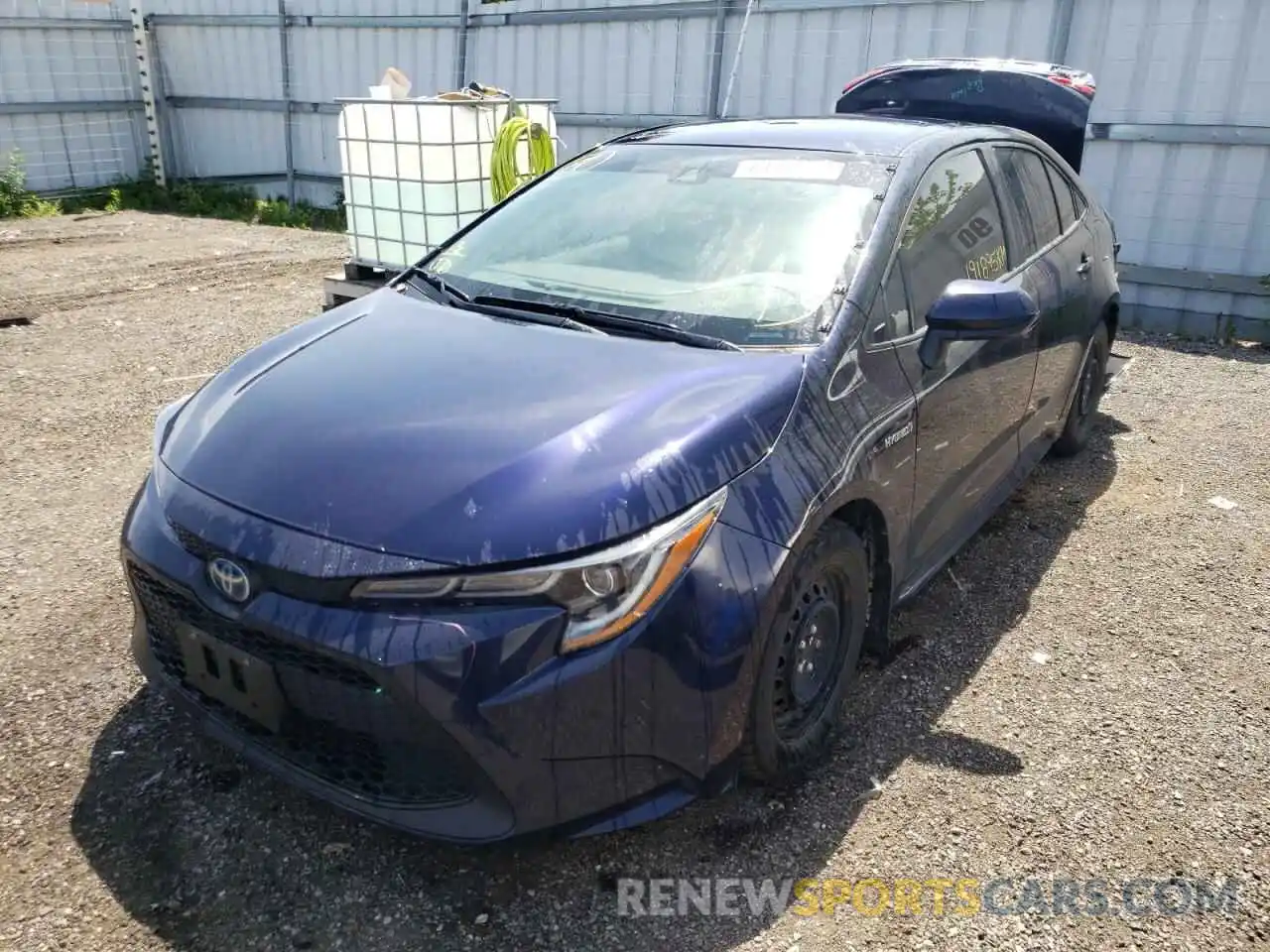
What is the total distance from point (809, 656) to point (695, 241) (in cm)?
126

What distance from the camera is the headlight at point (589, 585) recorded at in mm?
1883

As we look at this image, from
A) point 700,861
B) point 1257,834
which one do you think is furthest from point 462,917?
point 1257,834

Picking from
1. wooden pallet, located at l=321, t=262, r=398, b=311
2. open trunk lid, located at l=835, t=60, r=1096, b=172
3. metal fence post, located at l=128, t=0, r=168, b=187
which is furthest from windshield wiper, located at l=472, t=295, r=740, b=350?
metal fence post, located at l=128, t=0, r=168, b=187

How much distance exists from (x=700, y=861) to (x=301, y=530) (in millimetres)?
1177

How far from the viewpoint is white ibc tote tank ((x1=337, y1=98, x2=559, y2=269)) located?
5.98 meters

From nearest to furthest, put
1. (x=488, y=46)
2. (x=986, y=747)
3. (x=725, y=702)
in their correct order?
(x=725, y=702), (x=986, y=747), (x=488, y=46)

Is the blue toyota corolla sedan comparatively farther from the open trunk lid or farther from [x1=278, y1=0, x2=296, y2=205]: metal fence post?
[x1=278, y1=0, x2=296, y2=205]: metal fence post

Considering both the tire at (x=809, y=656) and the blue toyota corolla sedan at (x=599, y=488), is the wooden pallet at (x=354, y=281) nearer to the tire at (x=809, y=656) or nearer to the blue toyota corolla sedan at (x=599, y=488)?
the blue toyota corolla sedan at (x=599, y=488)

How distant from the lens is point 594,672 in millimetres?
1899

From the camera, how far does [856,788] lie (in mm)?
2529

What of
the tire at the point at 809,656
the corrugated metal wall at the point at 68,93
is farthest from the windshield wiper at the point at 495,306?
the corrugated metal wall at the point at 68,93

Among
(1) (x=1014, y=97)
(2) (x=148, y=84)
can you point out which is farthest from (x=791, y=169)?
(2) (x=148, y=84)

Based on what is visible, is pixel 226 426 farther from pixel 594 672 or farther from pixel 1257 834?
pixel 1257 834

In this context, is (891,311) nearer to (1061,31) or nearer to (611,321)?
(611,321)
